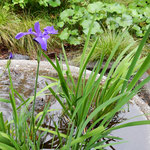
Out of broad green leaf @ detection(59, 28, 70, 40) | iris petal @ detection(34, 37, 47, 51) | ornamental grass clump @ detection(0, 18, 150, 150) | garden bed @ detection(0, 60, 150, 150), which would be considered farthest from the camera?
broad green leaf @ detection(59, 28, 70, 40)

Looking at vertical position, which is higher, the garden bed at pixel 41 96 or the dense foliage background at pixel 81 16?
the dense foliage background at pixel 81 16

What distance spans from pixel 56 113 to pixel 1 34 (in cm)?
185

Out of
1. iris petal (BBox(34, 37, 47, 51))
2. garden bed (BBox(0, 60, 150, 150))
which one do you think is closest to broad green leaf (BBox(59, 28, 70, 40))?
garden bed (BBox(0, 60, 150, 150))

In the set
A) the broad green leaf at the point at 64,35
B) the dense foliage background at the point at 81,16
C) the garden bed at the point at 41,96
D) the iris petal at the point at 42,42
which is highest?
the iris petal at the point at 42,42

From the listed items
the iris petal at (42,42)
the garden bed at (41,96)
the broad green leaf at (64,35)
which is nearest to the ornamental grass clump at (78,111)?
the iris petal at (42,42)

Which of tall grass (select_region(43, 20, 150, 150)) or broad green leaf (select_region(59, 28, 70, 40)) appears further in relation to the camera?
broad green leaf (select_region(59, 28, 70, 40))

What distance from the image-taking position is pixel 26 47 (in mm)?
2992

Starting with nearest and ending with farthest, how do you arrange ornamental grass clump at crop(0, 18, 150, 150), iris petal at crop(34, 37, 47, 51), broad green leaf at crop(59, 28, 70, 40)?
1. iris petal at crop(34, 37, 47, 51)
2. ornamental grass clump at crop(0, 18, 150, 150)
3. broad green leaf at crop(59, 28, 70, 40)

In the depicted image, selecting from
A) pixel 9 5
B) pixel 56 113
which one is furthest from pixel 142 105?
pixel 9 5

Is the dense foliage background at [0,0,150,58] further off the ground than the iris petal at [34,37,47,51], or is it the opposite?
the iris petal at [34,37,47,51]

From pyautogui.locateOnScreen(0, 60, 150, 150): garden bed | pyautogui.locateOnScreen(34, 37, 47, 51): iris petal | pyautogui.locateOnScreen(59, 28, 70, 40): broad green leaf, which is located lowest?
pyautogui.locateOnScreen(0, 60, 150, 150): garden bed

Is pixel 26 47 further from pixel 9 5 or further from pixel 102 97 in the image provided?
pixel 102 97

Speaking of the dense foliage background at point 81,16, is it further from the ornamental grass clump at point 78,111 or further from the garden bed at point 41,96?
the ornamental grass clump at point 78,111

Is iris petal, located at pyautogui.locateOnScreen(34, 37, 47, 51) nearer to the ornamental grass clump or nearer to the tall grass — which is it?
the ornamental grass clump
